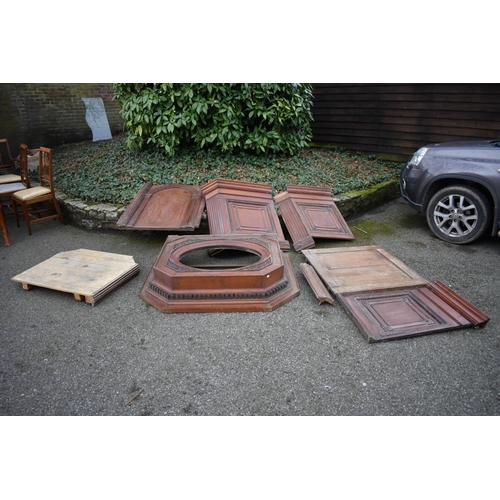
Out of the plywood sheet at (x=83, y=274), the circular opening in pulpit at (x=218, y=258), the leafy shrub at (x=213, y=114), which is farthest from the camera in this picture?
the leafy shrub at (x=213, y=114)

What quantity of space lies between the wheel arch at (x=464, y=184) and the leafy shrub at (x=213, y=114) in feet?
8.58

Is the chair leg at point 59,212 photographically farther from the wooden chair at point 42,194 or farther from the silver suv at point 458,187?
the silver suv at point 458,187

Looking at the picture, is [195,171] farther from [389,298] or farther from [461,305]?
[461,305]

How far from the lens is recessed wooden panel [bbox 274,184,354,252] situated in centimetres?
445

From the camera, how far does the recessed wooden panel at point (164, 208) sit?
169 inches

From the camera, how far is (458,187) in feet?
14.3

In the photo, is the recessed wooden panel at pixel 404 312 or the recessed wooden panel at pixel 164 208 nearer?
the recessed wooden panel at pixel 404 312

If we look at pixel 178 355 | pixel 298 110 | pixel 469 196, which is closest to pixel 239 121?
pixel 298 110

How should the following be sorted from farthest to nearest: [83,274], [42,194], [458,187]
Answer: [42,194] → [458,187] → [83,274]

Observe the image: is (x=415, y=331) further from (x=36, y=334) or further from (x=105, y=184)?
(x=105, y=184)

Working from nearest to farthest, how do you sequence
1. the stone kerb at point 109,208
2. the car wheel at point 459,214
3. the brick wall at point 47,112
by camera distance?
the car wheel at point 459,214 → the stone kerb at point 109,208 → the brick wall at point 47,112

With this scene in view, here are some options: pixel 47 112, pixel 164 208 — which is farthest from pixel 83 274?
pixel 47 112

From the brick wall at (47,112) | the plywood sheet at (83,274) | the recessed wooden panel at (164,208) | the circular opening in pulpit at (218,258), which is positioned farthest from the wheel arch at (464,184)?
the brick wall at (47,112)

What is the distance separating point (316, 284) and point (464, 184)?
2540 mm
